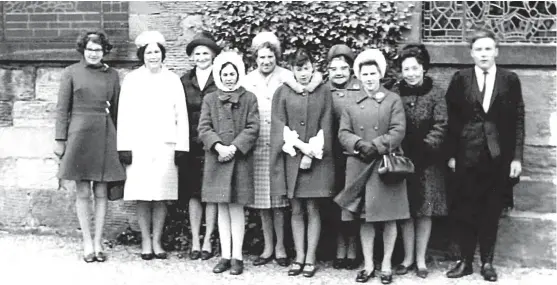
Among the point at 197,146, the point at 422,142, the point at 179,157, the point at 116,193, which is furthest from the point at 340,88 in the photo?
the point at 116,193

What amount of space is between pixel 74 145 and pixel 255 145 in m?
1.50

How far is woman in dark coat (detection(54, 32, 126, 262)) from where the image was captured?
657 cm

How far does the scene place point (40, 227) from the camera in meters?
7.93

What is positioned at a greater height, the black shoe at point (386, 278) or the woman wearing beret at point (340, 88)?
the woman wearing beret at point (340, 88)

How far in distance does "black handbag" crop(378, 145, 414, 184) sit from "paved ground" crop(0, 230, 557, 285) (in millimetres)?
799

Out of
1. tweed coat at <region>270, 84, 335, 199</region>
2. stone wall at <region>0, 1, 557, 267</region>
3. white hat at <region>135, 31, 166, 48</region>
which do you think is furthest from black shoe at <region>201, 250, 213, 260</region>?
white hat at <region>135, 31, 166, 48</region>

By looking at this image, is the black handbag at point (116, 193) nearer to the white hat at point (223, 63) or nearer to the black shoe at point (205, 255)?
the black shoe at point (205, 255)

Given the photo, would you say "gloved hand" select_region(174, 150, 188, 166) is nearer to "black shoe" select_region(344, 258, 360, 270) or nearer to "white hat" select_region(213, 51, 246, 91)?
"white hat" select_region(213, 51, 246, 91)

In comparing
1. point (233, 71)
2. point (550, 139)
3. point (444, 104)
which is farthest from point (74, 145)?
point (550, 139)

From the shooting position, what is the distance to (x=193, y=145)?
22.1 ft

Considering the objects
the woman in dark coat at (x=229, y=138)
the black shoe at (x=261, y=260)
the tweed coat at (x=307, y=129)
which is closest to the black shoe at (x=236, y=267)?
the woman in dark coat at (x=229, y=138)

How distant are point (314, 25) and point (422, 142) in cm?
154

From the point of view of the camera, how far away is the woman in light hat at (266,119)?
6383 millimetres

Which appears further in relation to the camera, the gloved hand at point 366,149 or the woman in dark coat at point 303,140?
the woman in dark coat at point 303,140
